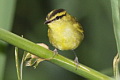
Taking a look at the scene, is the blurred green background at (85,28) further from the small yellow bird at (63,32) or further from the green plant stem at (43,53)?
the green plant stem at (43,53)

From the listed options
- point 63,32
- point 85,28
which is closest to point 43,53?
point 63,32

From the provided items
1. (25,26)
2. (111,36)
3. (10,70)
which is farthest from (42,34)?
(111,36)

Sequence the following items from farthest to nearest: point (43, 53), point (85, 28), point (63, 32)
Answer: point (85, 28) < point (63, 32) < point (43, 53)

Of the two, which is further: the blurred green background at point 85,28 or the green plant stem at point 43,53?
the blurred green background at point 85,28

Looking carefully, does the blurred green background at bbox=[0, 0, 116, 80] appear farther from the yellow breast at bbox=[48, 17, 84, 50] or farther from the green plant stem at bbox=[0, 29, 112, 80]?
the green plant stem at bbox=[0, 29, 112, 80]

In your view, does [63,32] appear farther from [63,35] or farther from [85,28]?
[85,28]

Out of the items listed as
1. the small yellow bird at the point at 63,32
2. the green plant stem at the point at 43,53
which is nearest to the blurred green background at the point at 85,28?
the small yellow bird at the point at 63,32

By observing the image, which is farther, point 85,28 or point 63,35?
point 85,28

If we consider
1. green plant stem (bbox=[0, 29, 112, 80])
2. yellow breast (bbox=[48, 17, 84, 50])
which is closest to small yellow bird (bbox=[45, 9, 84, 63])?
yellow breast (bbox=[48, 17, 84, 50])

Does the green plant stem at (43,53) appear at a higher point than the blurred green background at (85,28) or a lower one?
higher
